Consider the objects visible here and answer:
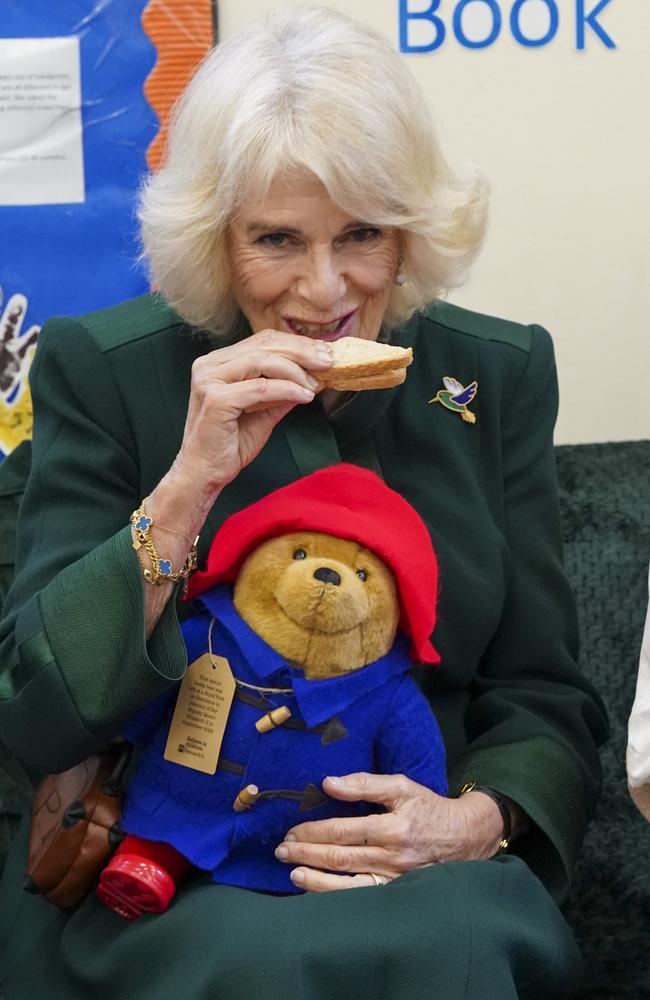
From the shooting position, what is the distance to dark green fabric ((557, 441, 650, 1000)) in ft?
6.66

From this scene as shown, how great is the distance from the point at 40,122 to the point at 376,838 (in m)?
1.45

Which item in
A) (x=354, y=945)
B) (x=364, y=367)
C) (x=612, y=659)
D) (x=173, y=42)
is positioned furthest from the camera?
(x=173, y=42)

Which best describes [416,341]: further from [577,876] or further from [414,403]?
[577,876]

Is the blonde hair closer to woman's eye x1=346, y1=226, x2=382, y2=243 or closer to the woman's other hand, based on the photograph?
woman's eye x1=346, y1=226, x2=382, y2=243

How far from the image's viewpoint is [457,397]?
6.23 feet

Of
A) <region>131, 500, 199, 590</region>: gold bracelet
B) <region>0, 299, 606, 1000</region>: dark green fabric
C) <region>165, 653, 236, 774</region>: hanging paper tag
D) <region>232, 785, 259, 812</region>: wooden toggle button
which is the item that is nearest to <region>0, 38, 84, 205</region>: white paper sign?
<region>0, 299, 606, 1000</region>: dark green fabric

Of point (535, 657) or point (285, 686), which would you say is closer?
point (285, 686)

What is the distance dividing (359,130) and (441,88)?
0.84m

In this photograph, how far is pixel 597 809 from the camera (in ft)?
6.91

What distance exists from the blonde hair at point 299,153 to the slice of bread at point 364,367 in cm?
16

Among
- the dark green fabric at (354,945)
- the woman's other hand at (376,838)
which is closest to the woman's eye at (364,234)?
the woman's other hand at (376,838)

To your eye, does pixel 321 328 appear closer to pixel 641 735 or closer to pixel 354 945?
pixel 641 735

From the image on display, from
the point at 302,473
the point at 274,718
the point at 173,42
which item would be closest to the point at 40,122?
the point at 173,42

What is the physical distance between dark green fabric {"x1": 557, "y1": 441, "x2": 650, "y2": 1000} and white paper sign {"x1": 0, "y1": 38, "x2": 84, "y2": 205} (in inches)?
38.8
